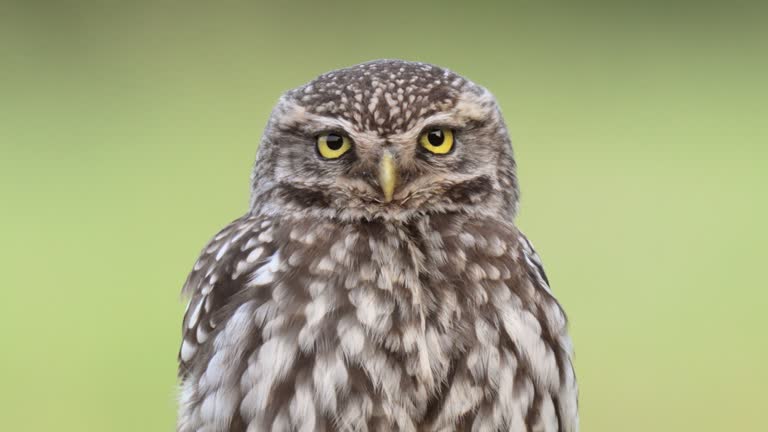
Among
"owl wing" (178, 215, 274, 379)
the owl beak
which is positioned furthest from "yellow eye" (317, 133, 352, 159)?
"owl wing" (178, 215, 274, 379)

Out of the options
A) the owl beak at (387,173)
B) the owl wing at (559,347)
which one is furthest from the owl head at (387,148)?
the owl wing at (559,347)

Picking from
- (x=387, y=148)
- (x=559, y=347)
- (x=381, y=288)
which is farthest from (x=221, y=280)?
(x=559, y=347)

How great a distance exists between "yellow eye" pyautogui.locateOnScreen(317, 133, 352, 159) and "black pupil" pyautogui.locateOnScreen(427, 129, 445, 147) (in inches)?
6.7

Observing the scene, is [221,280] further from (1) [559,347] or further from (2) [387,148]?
(1) [559,347]

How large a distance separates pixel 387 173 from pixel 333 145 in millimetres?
171

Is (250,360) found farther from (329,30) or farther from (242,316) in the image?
(329,30)

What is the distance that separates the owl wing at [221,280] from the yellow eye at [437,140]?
394 millimetres

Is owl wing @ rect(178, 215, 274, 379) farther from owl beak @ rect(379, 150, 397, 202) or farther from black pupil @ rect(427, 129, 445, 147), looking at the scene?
black pupil @ rect(427, 129, 445, 147)

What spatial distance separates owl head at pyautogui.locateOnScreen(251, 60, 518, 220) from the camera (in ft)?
8.07

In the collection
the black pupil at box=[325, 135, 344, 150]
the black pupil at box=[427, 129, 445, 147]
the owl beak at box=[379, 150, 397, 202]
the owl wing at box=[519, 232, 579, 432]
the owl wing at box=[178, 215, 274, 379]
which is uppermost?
the black pupil at box=[325, 135, 344, 150]

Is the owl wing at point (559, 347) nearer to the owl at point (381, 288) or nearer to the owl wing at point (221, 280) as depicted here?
the owl at point (381, 288)

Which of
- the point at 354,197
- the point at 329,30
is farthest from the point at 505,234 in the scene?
the point at 329,30

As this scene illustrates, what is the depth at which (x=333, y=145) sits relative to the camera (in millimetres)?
2535

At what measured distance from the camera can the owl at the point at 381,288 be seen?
2.39 m
